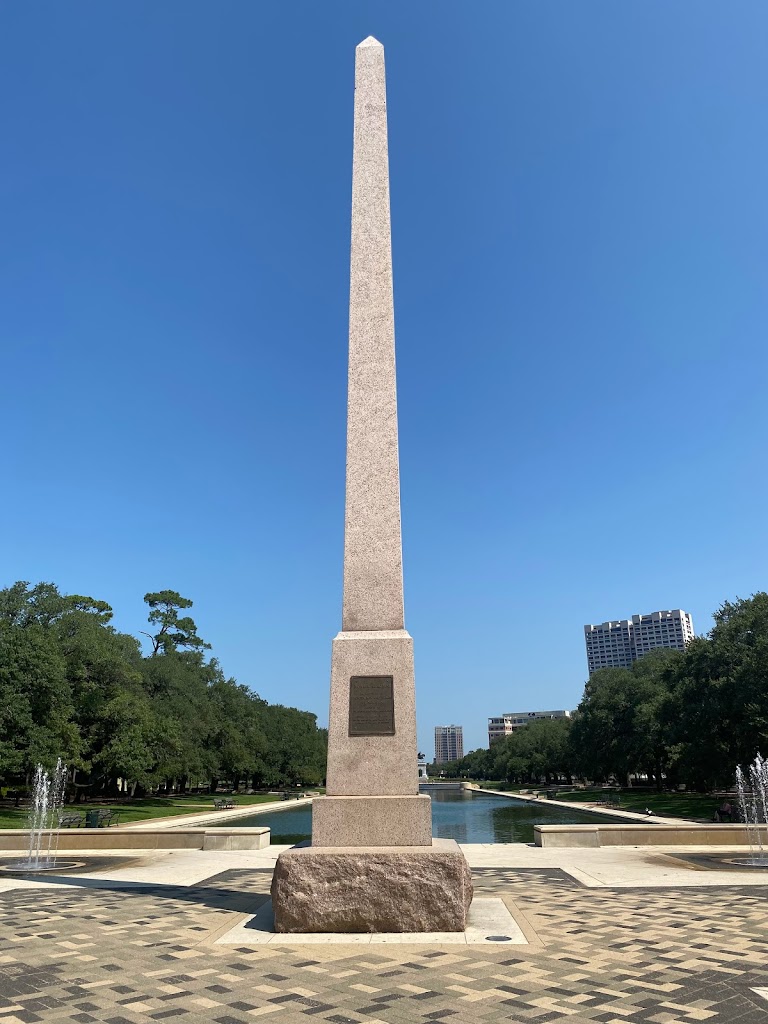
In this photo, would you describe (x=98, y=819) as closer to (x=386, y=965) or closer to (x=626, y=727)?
(x=386, y=965)

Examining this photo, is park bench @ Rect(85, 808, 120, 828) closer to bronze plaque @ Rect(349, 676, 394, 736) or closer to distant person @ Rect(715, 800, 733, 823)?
bronze plaque @ Rect(349, 676, 394, 736)

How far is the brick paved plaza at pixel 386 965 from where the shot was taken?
5227 millimetres

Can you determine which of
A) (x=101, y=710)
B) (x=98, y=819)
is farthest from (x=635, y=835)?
(x=101, y=710)

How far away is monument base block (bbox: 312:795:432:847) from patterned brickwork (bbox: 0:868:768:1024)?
132 centimetres

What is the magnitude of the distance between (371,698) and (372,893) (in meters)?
2.14

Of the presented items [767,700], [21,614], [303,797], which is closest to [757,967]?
[767,700]

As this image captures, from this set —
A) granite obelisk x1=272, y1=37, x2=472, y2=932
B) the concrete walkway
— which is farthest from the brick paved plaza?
the concrete walkway

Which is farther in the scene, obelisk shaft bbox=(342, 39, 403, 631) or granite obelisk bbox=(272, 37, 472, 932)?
obelisk shaft bbox=(342, 39, 403, 631)

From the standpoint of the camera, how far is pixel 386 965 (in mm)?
6453

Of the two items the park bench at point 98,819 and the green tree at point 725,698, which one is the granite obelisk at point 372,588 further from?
the green tree at point 725,698

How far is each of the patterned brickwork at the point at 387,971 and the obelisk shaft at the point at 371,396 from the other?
389 cm

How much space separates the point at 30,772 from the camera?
32.7 meters

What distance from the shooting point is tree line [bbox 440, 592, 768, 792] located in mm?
34125

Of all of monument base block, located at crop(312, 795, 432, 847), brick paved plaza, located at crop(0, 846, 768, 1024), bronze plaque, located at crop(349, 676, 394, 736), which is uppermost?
bronze plaque, located at crop(349, 676, 394, 736)
